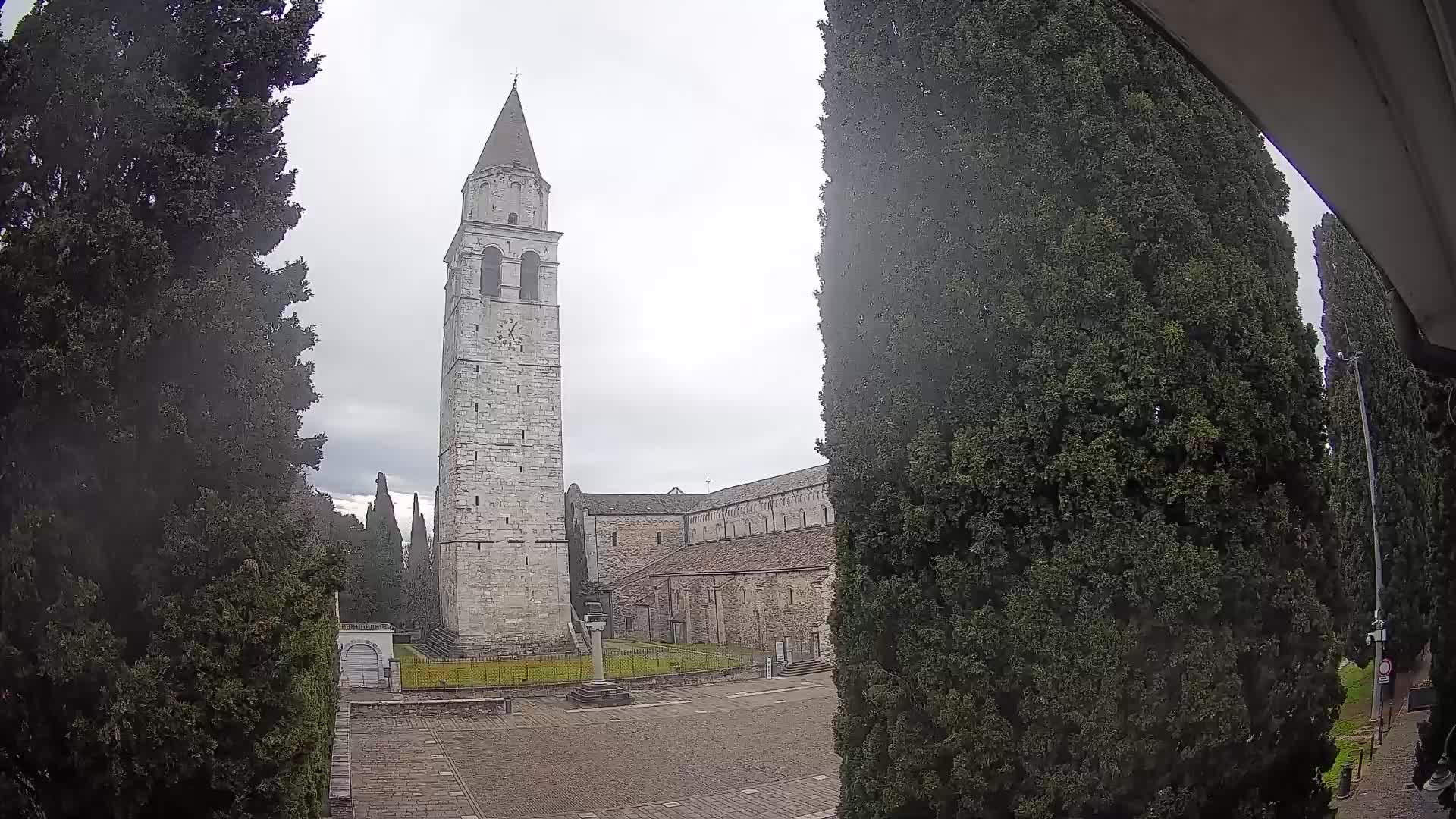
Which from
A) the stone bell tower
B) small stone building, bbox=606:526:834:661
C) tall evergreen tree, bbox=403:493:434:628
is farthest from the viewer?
tall evergreen tree, bbox=403:493:434:628

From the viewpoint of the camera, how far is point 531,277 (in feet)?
117

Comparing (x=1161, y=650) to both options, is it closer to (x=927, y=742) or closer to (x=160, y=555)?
(x=927, y=742)

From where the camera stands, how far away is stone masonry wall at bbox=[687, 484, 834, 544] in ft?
125

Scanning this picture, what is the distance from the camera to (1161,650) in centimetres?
454

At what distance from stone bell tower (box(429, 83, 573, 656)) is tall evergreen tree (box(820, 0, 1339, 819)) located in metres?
29.2

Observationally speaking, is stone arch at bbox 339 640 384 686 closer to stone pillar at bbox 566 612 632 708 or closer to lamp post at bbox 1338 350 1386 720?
stone pillar at bbox 566 612 632 708

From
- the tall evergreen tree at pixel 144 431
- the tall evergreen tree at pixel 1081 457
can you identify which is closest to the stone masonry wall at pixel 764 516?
the tall evergreen tree at pixel 1081 457

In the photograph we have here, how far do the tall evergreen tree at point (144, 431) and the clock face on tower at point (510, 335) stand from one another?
2902 cm

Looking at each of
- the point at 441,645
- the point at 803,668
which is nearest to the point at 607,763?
the point at 803,668

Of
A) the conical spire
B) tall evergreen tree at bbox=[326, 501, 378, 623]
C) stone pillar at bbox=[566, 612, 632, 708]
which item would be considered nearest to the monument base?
stone pillar at bbox=[566, 612, 632, 708]

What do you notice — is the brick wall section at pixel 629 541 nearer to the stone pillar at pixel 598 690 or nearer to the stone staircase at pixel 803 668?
the stone staircase at pixel 803 668

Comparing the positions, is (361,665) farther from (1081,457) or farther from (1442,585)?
(1442,585)

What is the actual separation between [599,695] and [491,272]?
19598mm

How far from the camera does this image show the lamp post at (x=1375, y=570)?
1370 cm
